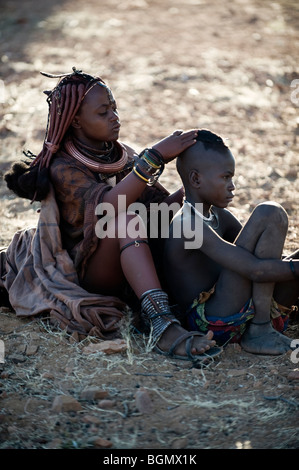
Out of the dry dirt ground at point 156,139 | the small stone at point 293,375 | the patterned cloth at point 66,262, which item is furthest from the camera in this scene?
the patterned cloth at point 66,262

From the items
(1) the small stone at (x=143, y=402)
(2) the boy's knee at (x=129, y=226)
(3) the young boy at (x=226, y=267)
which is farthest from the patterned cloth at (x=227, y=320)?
(1) the small stone at (x=143, y=402)

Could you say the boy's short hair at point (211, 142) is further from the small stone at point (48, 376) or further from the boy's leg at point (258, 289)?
the small stone at point (48, 376)

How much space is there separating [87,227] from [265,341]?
111cm

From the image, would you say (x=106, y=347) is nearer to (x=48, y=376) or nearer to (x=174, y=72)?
(x=48, y=376)

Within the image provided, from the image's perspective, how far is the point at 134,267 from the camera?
337cm

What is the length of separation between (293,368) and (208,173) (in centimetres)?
108

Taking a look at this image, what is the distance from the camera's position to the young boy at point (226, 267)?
3.22 metres

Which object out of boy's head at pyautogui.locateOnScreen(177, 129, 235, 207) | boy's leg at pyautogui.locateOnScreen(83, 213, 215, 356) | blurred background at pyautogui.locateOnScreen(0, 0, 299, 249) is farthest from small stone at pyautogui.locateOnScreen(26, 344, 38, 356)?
blurred background at pyautogui.locateOnScreen(0, 0, 299, 249)

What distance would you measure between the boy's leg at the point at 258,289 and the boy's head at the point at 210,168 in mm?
242

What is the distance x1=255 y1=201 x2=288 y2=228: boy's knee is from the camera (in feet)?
10.6

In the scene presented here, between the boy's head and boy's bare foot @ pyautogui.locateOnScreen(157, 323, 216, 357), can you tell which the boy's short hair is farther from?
boy's bare foot @ pyautogui.locateOnScreen(157, 323, 216, 357)

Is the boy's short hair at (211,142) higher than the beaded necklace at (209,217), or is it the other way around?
the boy's short hair at (211,142)

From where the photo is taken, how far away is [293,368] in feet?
10.5

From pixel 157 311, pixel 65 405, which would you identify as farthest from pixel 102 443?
pixel 157 311
